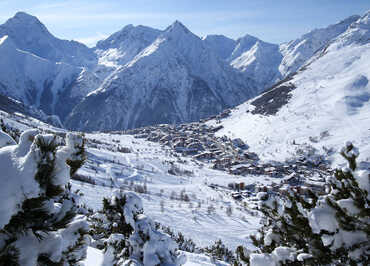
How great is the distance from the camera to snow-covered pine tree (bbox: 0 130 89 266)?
11.6 ft

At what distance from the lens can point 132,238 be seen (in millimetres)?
8906

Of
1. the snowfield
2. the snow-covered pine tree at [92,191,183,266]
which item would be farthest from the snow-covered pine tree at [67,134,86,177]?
the snowfield

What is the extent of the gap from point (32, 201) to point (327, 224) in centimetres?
424

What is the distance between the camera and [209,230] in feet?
164

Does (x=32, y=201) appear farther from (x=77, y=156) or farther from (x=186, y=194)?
(x=186, y=194)

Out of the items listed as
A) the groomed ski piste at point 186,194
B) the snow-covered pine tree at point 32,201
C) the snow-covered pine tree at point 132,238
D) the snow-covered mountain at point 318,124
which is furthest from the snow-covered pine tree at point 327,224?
the snow-covered mountain at point 318,124

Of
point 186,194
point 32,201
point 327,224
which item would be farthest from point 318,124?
point 32,201

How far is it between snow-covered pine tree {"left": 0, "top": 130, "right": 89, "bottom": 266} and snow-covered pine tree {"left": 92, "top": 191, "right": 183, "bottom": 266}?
15.0 ft

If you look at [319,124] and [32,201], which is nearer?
[32,201]

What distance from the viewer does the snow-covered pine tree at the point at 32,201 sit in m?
3.55

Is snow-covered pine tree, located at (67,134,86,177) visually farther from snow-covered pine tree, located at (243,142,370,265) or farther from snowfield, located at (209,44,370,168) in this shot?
snowfield, located at (209,44,370,168)

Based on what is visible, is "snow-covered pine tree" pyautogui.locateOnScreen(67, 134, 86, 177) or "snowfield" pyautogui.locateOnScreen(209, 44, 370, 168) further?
"snowfield" pyautogui.locateOnScreen(209, 44, 370, 168)

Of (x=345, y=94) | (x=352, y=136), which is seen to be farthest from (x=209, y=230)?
(x=345, y=94)

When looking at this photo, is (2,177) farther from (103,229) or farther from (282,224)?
(103,229)
